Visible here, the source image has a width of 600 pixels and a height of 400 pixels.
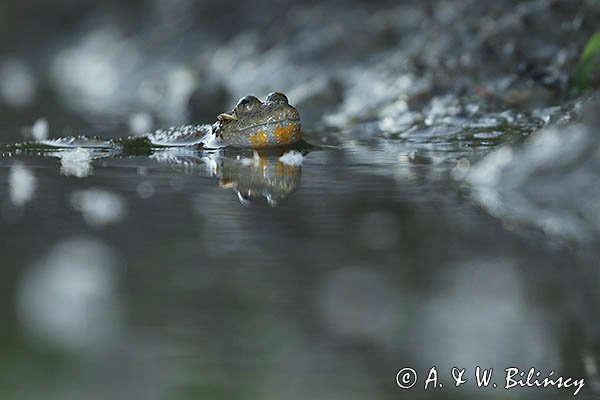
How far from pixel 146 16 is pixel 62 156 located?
42.8 feet

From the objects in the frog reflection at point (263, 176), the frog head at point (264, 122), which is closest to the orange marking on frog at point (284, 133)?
the frog head at point (264, 122)

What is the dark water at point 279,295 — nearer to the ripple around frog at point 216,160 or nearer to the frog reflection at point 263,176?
the frog reflection at point 263,176

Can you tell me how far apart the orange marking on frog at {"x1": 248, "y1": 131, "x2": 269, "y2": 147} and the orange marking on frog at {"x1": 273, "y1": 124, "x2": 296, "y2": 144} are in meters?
0.07

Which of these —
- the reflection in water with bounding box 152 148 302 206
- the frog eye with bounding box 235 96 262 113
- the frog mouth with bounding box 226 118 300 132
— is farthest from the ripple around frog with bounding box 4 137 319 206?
the frog eye with bounding box 235 96 262 113

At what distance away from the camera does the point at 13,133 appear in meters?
7.66

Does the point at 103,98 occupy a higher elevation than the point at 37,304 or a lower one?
higher

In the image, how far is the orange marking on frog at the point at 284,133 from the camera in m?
6.06

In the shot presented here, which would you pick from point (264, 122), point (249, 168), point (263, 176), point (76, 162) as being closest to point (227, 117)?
point (264, 122)

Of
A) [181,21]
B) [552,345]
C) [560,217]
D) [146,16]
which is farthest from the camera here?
[146,16]

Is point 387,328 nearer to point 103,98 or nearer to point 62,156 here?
point 62,156

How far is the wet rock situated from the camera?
3795mm

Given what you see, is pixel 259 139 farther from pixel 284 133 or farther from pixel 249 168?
pixel 249 168

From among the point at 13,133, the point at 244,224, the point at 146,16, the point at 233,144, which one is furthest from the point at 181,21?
the point at 244,224

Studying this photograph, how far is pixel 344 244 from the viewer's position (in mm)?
3432
